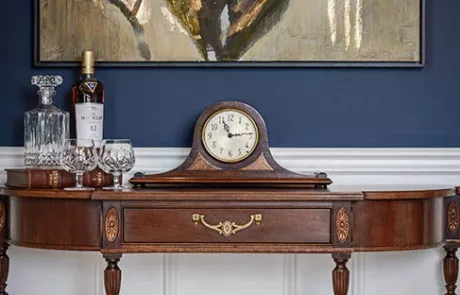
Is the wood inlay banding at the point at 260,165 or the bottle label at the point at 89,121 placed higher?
the bottle label at the point at 89,121

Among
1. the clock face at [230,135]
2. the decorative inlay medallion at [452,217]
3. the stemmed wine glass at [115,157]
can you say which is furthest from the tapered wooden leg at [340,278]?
the stemmed wine glass at [115,157]

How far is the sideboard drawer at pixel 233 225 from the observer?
1.56 m

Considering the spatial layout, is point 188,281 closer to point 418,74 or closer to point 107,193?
point 107,193

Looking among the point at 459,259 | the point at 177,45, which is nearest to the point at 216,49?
the point at 177,45

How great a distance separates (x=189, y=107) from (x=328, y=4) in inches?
18.7

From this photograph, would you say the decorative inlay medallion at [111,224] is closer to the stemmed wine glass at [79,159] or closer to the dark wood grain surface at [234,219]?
the dark wood grain surface at [234,219]

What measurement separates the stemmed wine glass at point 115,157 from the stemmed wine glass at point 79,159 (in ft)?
0.07

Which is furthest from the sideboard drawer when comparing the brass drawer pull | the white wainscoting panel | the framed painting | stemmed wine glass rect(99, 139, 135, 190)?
the framed painting

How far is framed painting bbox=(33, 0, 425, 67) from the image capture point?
197 centimetres

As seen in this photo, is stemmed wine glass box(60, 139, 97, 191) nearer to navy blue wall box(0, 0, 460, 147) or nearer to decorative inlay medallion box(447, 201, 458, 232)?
navy blue wall box(0, 0, 460, 147)

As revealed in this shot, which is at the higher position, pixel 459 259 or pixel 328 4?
pixel 328 4

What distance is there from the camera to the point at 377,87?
6.53 ft

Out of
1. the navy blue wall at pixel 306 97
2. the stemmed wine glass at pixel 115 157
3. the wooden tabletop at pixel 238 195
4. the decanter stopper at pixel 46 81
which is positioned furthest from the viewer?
the navy blue wall at pixel 306 97

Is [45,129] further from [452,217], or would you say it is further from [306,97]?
[452,217]
